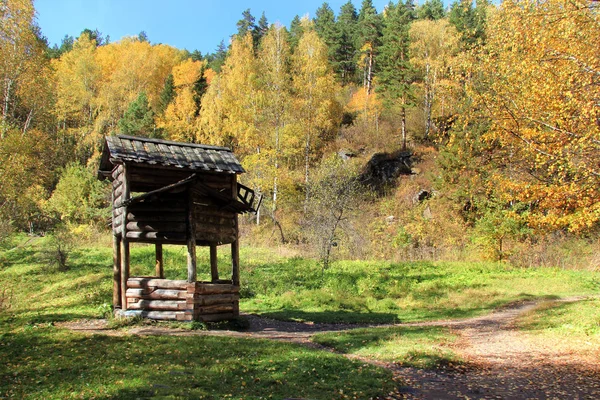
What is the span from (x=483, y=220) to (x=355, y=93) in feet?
115

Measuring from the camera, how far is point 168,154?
1355 cm

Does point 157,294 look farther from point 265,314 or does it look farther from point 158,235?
point 265,314

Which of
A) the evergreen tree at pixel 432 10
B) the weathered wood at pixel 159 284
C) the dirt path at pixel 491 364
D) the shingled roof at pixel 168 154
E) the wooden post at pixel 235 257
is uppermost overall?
the evergreen tree at pixel 432 10

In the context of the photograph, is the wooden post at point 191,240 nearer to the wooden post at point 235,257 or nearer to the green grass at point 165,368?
the wooden post at point 235,257

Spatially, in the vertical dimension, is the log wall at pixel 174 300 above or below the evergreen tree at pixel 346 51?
below

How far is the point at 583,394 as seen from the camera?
25.3 ft

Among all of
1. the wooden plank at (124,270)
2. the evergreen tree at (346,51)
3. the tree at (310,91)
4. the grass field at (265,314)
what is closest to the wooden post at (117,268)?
the wooden plank at (124,270)

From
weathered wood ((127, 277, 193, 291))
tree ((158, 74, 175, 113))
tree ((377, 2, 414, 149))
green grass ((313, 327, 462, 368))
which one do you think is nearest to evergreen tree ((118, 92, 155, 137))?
tree ((158, 74, 175, 113))

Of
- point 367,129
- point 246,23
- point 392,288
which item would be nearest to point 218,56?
point 246,23

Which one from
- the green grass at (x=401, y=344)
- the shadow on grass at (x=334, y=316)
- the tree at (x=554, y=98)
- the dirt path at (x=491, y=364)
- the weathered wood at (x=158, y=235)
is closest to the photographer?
the dirt path at (x=491, y=364)

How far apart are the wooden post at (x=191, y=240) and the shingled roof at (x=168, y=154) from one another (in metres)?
1.06

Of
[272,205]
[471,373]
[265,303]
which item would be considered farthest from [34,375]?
[272,205]

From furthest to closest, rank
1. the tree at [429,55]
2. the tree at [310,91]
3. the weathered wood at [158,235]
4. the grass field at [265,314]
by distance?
the tree at [429,55] → the tree at [310,91] → the weathered wood at [158,235] → the grass field at [265,314]

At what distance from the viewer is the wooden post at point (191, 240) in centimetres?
1293
